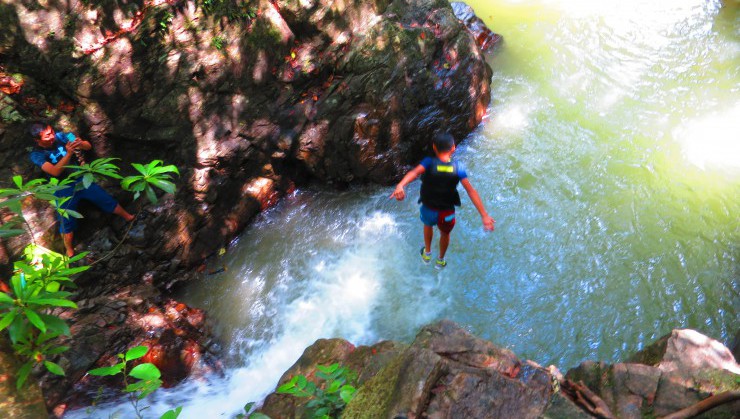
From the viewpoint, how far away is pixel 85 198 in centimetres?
516

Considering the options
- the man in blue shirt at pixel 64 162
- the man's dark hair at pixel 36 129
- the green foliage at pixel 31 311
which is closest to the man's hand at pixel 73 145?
the man in blue shirt at pixel 64 162

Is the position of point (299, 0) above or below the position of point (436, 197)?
above

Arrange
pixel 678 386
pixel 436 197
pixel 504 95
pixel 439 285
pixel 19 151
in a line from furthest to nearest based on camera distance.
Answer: pixel 504 95
pixel 439 285
pixel 19 151
pixel 436 197
pixel 678 386

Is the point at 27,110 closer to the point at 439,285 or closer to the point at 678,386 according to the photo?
the point at 439,285

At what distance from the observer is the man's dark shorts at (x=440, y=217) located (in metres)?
4.65

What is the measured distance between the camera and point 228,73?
19.6 feet

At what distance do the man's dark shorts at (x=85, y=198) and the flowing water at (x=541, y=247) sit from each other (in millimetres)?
1471

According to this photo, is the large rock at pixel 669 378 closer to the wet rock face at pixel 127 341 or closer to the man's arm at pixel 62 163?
the wet rock face at pixel 127 341

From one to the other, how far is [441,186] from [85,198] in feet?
13.6

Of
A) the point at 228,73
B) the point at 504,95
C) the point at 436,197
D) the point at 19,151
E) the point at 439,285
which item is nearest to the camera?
the point at 436,197

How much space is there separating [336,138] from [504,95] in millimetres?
3574

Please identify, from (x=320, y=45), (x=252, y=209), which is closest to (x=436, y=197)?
(x=252, y=209)

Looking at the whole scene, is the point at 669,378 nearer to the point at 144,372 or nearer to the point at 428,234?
the point at 428,234

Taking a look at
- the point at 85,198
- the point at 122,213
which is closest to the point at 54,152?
the point at 85,198
